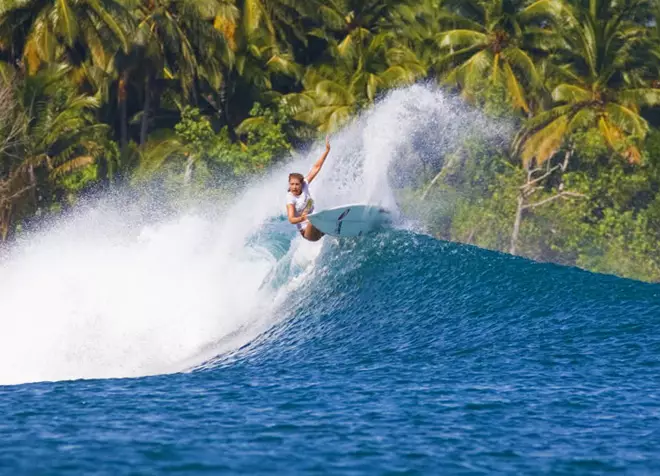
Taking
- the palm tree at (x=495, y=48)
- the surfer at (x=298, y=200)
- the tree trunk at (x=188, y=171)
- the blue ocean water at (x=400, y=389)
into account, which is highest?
the palm tree at (x=495, y=48)

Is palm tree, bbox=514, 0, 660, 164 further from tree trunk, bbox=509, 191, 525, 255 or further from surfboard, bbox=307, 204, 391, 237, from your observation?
surfboard, bbox=307, 204, 391, 237

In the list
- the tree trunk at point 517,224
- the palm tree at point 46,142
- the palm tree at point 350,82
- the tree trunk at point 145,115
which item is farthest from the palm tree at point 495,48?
the palm tree at point 46,142

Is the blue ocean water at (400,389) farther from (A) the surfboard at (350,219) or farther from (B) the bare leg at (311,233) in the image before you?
(B) the bare leg at (311,233)

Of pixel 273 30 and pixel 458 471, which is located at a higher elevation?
pixel 273 30

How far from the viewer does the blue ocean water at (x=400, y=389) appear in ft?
33.4

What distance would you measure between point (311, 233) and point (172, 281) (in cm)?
256

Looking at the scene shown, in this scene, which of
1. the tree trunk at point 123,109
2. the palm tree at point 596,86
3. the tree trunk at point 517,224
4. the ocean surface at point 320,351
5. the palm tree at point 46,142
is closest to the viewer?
the ocean surface at point 320,351

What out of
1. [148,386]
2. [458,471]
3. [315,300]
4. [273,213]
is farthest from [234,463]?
[273,213]

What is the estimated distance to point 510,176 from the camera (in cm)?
3688

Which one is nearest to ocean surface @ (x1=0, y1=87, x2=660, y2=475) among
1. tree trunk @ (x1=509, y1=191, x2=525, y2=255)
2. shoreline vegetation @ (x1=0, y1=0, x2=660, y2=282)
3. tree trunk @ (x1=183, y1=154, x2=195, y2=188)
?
shoreline vegetation @ (x1=0, y1=0, x2=660, y2=282)

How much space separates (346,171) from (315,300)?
8.61 ft

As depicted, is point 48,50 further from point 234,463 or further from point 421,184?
point 234,463

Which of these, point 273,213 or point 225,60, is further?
point 225,60

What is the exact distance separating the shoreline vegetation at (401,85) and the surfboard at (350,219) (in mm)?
17164
